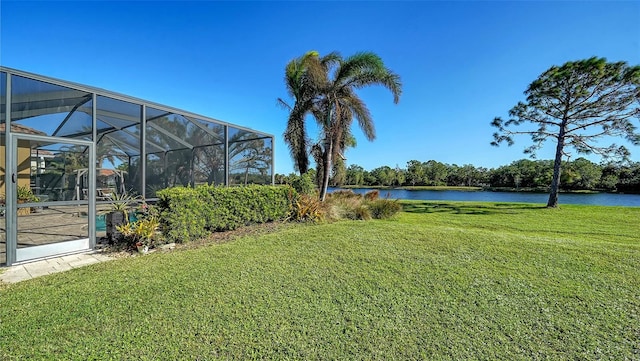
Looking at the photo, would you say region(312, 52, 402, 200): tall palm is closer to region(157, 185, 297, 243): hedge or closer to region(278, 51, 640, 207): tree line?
region(278, 51, 640, 207): tree line

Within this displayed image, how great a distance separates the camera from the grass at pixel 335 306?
6.06 feet

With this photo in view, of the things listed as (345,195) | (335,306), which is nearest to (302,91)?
(345,195)

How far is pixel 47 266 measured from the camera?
3.48 metres

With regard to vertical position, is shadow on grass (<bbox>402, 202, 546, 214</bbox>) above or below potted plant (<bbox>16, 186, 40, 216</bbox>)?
below

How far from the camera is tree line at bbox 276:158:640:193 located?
33.6m

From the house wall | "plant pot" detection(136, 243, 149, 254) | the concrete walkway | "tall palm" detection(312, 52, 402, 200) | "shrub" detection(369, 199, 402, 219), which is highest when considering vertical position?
"tall palm" detection(312, 52, 402, 200)

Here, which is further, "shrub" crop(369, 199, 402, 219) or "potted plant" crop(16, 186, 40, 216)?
"shrub" crop(369, 199, 402, 219)

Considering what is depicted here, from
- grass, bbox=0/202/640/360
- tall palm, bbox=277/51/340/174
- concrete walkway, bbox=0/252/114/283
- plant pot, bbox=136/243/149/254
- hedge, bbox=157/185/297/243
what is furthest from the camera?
tall palm, bbox=277/51/340/174

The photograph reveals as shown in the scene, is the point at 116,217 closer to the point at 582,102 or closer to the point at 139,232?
the point at 139,232

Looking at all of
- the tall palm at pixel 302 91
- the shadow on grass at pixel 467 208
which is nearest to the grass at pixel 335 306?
the tall palm at pixel 302 91

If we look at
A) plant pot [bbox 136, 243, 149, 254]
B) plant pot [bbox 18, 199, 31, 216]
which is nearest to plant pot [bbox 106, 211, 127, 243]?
plant pot [bbox 136, 243, 149, 254]

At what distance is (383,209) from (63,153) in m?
7.84

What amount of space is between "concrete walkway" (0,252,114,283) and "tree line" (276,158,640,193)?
101 feet

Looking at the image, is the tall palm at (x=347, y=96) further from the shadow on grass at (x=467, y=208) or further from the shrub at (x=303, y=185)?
the shadow on grass at (x=467, y=208)
